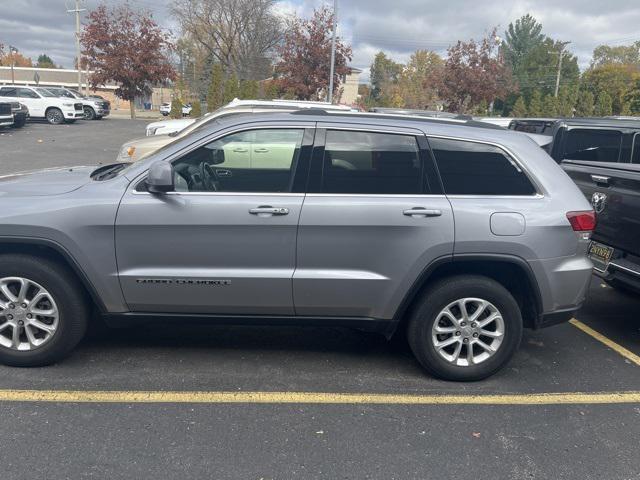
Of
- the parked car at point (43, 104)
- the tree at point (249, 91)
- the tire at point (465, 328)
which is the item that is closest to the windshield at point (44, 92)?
the parked car at point (43, 104)

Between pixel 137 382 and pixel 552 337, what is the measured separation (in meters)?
3.40

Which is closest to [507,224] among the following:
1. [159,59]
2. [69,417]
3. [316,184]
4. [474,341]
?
Answer: [474,341]

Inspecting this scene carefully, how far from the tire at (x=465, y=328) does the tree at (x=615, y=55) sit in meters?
86.3

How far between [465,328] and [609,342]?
177cm

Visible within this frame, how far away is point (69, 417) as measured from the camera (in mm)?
3213

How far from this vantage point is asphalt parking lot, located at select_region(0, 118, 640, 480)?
288 cm

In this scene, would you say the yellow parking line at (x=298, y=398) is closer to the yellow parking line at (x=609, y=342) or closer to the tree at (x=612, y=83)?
the yellow parking line at (x=609, y=342)

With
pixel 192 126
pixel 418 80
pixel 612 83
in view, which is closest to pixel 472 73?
pixel 192 126

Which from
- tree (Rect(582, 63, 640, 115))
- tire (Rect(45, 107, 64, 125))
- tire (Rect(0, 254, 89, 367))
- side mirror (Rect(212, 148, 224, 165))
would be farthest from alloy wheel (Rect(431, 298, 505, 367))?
tree (Rect(582, 63, 640, 115))

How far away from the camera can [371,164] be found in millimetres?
3709

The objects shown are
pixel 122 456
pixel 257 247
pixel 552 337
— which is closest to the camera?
pixel 122 456

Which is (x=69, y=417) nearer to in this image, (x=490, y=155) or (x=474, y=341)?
(x=474, y=341)

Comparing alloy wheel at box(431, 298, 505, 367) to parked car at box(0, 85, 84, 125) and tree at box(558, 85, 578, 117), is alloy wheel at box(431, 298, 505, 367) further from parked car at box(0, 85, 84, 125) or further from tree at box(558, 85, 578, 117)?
tree at box(558, 85, 578, 117)

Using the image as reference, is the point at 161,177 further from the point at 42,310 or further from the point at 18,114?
the point at 18,114
